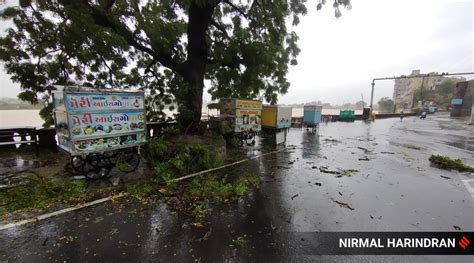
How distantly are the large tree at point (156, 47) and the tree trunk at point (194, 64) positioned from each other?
0.12 ft

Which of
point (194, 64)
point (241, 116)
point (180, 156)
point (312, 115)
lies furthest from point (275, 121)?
point (312, 115)

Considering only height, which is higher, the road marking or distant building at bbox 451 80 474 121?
distant building at bbox 451 80 474 121

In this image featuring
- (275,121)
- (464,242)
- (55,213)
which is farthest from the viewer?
(275,121)

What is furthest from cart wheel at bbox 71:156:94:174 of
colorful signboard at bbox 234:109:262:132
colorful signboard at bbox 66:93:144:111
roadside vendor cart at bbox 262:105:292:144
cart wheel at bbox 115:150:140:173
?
roadside vendor cart at bbox 262:105:292:144

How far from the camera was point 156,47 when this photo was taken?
25.7 ft

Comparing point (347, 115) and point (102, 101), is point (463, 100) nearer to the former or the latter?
point (347, 115)

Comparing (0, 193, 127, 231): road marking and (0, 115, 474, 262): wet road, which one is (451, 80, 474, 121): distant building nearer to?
(0, 115, 474, 262): wet road

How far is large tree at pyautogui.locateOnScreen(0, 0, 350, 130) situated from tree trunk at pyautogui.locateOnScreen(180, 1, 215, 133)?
1.5 inches

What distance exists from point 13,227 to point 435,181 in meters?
10.9

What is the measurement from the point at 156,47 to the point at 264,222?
723 cm

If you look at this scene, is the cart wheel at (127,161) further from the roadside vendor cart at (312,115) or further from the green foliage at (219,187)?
the roadside vendor cart at (312,115)

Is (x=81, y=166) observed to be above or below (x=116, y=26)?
below

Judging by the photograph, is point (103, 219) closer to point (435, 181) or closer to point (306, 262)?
point (306, 262)

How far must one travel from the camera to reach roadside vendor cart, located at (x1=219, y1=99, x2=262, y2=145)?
10.1m
